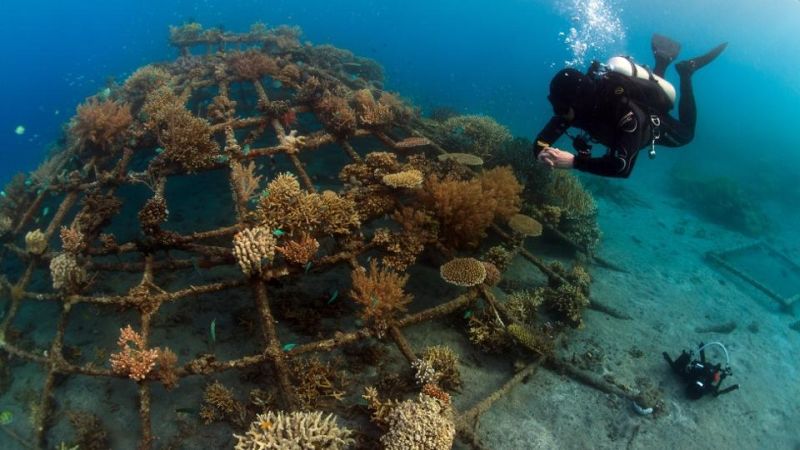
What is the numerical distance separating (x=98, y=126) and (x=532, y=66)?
7300 cm

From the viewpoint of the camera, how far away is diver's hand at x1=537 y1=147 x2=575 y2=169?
534 centimetres

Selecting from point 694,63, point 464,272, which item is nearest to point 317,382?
point 464,272

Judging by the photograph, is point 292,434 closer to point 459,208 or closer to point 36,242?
point 459,208

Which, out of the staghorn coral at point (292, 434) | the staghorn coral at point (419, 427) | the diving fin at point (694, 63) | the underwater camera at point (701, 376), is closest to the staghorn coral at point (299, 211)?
the staghorn coral at point (292, 434)

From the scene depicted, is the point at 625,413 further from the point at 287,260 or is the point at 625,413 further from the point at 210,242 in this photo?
the point at 210,242

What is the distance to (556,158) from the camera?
5398 millimetres

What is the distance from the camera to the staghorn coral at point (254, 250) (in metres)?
6.17

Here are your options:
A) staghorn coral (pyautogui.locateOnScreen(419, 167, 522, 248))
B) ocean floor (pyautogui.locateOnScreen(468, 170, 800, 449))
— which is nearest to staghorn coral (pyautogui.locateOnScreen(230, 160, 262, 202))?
staghorn coral (pyautogui.locateOnScreen(419, 167, 522, 248))

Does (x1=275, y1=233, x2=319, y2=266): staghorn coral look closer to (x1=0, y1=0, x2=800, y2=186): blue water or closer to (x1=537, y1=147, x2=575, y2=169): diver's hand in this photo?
(x1=537, y1=147, x2=575, y2=169): diver's hand

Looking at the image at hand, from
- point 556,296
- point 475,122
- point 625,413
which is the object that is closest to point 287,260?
point 556,296

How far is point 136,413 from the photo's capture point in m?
5.98

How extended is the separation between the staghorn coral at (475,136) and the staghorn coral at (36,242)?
31.5 ft

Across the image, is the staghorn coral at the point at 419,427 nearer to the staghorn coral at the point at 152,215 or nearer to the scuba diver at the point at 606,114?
the scuba diver at the point at 606,114

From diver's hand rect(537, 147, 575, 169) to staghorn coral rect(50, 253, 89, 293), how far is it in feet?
25.0
